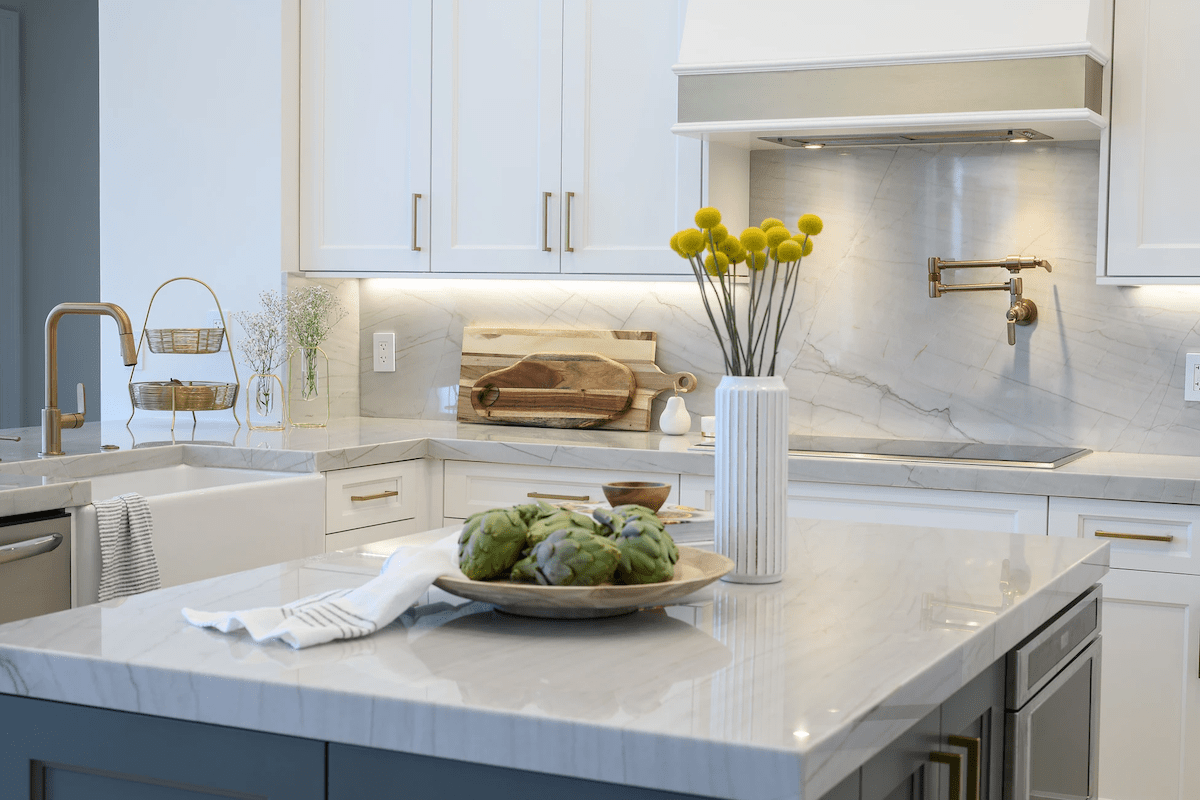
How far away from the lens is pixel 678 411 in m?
3.60

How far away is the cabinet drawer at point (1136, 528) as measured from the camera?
2.64 m

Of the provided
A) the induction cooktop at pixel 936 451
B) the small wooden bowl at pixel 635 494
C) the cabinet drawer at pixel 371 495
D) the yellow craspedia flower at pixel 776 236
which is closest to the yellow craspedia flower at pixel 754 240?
the yellow craspedia flower at pixel 776 236

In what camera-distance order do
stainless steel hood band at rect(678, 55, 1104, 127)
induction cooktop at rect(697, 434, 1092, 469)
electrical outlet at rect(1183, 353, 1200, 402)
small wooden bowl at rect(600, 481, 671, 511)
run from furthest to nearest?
electrical outlet at rect(1183, 353, 1200, 402)
induction cooktop at rect(697, 434, 1092, 469)
stainless steel hood band at rect(678, 55, 1104, 127)
small wooden bowl at rect(600, 481, 671, 511)

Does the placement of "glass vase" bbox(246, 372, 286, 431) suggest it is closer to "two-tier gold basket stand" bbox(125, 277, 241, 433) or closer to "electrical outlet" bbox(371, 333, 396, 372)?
"two-tier gold basket stand" bbox(125, 277, 241, 433)

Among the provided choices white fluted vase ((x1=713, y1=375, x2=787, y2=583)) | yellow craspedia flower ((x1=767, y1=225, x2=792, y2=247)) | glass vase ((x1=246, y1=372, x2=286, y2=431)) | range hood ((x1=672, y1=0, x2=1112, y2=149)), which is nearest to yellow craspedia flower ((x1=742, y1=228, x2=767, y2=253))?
yellow craspedia flower ((x1=767, y1=225, x2=792, y2=247))

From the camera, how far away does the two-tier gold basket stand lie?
3398 millimetres

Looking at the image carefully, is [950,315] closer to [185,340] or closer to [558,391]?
[558,391]

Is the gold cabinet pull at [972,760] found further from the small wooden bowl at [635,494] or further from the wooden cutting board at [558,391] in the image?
the wooden cutting board at [558,391]

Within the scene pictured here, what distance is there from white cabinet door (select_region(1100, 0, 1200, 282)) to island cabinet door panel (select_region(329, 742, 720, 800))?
2.35 metres

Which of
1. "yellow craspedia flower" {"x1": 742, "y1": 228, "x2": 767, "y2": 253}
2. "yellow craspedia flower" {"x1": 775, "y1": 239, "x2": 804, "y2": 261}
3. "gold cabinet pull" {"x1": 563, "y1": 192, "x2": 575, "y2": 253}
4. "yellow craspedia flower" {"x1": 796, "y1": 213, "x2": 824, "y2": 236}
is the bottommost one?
"yellow craspedia flower" {"x1": 775, "y1": 239, "x2": 804, "y2": 261}

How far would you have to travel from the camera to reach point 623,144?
3.49 metres

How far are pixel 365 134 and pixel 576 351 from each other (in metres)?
0.91

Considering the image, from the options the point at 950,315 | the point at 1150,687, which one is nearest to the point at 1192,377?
the point at 950,315

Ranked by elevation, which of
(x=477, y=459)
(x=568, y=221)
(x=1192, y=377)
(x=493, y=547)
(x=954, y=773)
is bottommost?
(x=954, y=773)
